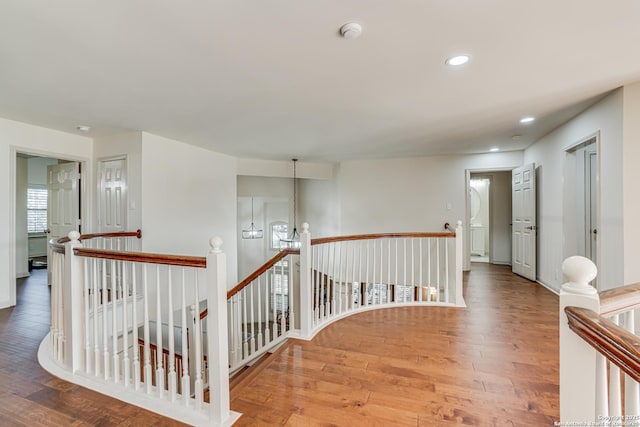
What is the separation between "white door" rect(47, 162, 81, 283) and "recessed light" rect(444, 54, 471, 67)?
4999 mm

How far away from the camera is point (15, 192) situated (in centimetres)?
395

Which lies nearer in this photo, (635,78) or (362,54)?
(362,54)

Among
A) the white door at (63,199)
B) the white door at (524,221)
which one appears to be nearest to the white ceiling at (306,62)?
the white door at (63,199)

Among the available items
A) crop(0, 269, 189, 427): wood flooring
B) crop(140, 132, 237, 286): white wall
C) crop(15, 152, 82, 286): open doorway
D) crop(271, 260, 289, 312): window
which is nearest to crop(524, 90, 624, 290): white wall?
crop(271, 260, 289, 312): window

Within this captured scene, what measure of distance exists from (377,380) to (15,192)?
4896 millimetres

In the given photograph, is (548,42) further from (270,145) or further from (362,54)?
(270,145)

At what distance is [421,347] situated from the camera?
2648 millimetres

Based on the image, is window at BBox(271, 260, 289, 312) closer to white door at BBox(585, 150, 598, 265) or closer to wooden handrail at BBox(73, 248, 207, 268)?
wooden handrail at BBox(73, 248, 207, 268)

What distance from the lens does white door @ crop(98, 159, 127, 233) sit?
13.9 ft

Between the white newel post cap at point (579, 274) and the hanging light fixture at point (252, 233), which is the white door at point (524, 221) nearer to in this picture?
the white newel post cap at point (579, 274)

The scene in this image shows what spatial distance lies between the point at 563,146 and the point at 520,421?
11.7 ft

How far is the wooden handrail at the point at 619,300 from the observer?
972 millimetres

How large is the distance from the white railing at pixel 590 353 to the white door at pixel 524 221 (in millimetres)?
4406

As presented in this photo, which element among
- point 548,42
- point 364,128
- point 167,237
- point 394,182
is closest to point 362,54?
point 548,42
